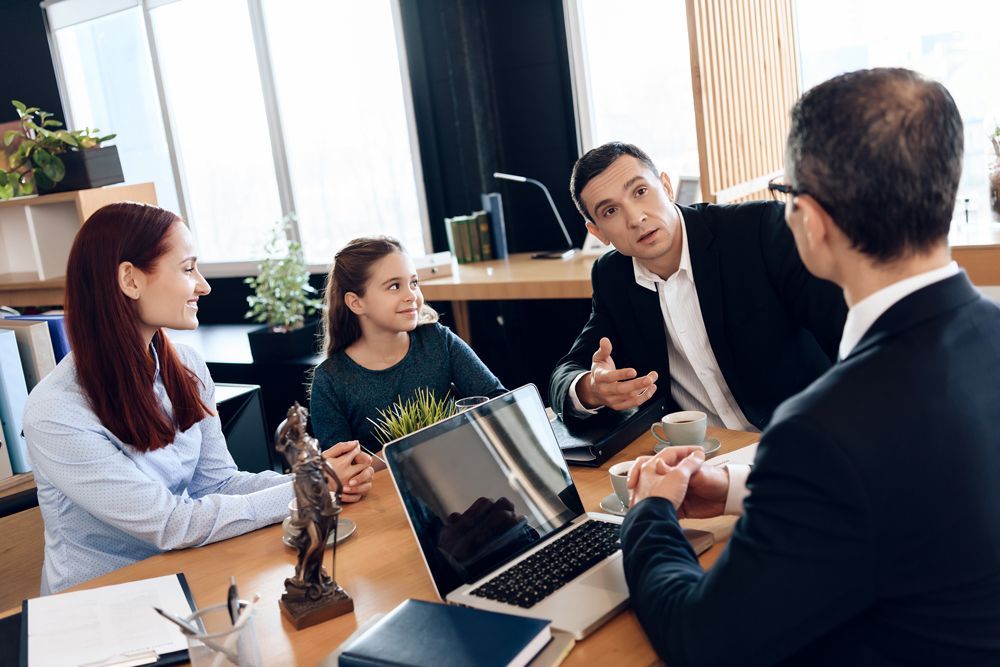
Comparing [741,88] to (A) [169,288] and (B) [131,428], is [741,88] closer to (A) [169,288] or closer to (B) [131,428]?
(A) [169,288]

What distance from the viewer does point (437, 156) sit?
449 cm

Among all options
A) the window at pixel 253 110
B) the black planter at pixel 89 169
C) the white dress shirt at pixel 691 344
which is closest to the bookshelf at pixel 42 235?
the black planter at pixel 89 169

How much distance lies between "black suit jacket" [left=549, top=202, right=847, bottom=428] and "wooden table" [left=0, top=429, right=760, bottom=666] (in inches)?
14.4

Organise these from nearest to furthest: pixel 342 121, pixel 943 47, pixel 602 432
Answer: pixel 602 432 → pixel 943 47 → pixel 342 121

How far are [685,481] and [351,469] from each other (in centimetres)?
70

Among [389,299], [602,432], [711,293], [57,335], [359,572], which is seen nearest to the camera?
[359,572]

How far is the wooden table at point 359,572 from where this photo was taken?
3.91 ft

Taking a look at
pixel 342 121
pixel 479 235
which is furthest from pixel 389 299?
pixel 342 121

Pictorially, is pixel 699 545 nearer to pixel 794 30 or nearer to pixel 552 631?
pixel 552 631

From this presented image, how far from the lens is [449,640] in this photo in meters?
1.12

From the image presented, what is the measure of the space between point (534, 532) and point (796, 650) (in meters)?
0.50

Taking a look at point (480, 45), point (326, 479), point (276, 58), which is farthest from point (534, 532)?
point (276, 58)

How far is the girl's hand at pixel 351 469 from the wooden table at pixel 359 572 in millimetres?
24

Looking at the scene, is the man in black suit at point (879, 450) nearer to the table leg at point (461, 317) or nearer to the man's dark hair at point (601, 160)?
the man's dark hair at point (601, 160)
